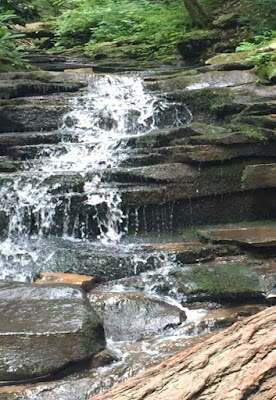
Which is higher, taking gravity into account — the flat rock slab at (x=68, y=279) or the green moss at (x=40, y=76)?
the green moss at (x=40, y=76)

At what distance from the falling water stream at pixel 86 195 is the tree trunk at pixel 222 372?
8.33ft

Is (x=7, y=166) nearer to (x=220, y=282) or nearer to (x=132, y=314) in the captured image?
(x=132, y=314)

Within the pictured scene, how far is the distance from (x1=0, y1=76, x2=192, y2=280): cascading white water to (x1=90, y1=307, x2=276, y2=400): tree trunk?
4.95 meters

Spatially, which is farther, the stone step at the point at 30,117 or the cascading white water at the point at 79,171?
the stone step at the point at 30,117

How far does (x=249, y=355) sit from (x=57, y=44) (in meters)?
18.0

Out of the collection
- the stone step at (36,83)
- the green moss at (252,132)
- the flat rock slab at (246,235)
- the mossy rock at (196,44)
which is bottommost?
the flat rock slab at (246,235)

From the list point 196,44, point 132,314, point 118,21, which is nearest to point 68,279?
point 132,314

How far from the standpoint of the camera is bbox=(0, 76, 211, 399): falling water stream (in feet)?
18.9

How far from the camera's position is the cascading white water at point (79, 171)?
288 inches

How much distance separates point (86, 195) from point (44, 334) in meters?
3.24

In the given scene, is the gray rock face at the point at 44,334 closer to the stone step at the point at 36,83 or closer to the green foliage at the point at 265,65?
the stone step at the point at 36,83

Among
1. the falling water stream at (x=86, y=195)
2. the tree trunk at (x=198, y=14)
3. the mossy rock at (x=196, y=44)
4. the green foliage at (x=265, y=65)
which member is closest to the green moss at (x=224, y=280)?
the falling water stream at (x=86, y=195)

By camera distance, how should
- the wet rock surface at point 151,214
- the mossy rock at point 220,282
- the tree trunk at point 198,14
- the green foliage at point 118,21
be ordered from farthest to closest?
the green foliage at point 118,21 → the tree trunk at point 198,14 → the mossy rock at point 220,282 → the wet rock surface at point 151,214

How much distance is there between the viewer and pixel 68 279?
5895mm
